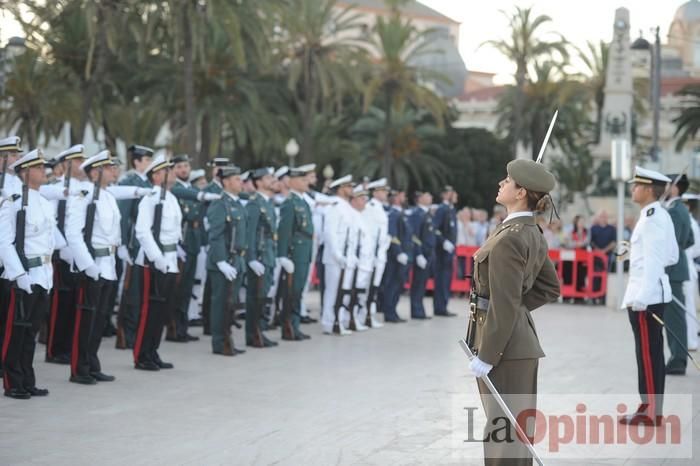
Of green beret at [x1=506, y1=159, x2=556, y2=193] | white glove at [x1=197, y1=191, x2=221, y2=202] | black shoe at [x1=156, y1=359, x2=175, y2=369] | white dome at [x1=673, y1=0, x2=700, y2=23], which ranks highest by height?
white dome at [x1=673, y1=0, x2=700, y2=23]

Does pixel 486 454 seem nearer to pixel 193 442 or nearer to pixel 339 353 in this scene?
pixel 193 442

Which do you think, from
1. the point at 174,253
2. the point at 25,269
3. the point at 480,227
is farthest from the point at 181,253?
the point at 480,227

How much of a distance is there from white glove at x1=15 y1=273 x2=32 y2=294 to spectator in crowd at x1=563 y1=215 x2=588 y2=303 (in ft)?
50.1

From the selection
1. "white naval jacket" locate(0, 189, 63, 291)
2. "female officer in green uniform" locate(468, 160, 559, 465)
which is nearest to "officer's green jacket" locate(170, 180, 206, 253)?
"white naval jacket" locate(0, 189, 63, 291)

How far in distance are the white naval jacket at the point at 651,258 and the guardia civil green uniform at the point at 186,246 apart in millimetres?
6267

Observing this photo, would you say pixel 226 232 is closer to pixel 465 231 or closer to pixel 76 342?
pixel 76 342

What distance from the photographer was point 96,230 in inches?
414

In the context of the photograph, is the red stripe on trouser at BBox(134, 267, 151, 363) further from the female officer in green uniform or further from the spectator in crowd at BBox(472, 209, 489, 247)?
the spectator in crowd at BBox(472, 209, 489, 247)

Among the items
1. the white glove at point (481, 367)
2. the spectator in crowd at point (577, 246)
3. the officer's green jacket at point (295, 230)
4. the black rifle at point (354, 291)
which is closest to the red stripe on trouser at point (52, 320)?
the officer's green jacket at point (295, 230)

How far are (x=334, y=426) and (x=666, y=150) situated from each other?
243 ft

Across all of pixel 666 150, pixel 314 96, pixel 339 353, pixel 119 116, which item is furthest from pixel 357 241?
pixel 666 150

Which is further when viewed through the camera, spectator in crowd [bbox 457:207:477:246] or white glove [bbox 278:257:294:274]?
spectator in crowd [bbox 457:207:477:246]

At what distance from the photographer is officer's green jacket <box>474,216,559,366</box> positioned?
18.7ft

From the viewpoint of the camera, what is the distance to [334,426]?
341 inches
